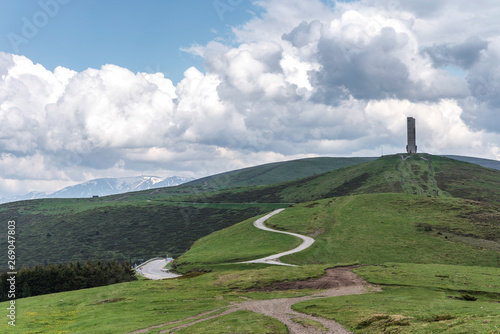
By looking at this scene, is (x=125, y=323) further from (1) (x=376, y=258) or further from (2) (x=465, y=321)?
(1) (x=376, y=258)

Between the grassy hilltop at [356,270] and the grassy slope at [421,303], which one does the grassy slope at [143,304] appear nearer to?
the grassy hilltop at [356,270]

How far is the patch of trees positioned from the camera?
7988 centimetres

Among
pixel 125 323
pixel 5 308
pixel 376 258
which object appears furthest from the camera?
pixel 376 258

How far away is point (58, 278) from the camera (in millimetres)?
83750

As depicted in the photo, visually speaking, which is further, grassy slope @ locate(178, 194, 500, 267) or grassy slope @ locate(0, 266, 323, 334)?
grassy slope @ locate(178, 194, 500, 267)

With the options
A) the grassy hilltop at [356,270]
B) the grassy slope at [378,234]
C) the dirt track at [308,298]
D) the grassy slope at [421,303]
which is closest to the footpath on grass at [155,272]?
the grassy hilltop at [356,270]

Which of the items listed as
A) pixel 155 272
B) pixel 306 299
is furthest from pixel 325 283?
pixel 155 272

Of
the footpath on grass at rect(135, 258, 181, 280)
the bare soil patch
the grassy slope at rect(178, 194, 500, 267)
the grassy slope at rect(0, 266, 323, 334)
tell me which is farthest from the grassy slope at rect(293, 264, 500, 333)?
the footpath on grass at rect(135, 258, 181, 280)

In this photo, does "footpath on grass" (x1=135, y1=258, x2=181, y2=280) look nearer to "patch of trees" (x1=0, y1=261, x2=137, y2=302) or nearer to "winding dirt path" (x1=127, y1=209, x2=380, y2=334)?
"patch of trees" (x1=0, y1=261, x2=137, y2=302)

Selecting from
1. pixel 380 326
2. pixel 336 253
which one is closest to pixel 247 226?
pixel 336 253

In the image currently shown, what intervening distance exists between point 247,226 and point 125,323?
333 ft

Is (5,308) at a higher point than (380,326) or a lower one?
lower

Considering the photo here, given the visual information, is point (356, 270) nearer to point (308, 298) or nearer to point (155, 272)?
point (308, 298)

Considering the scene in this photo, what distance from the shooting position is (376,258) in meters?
98.1
